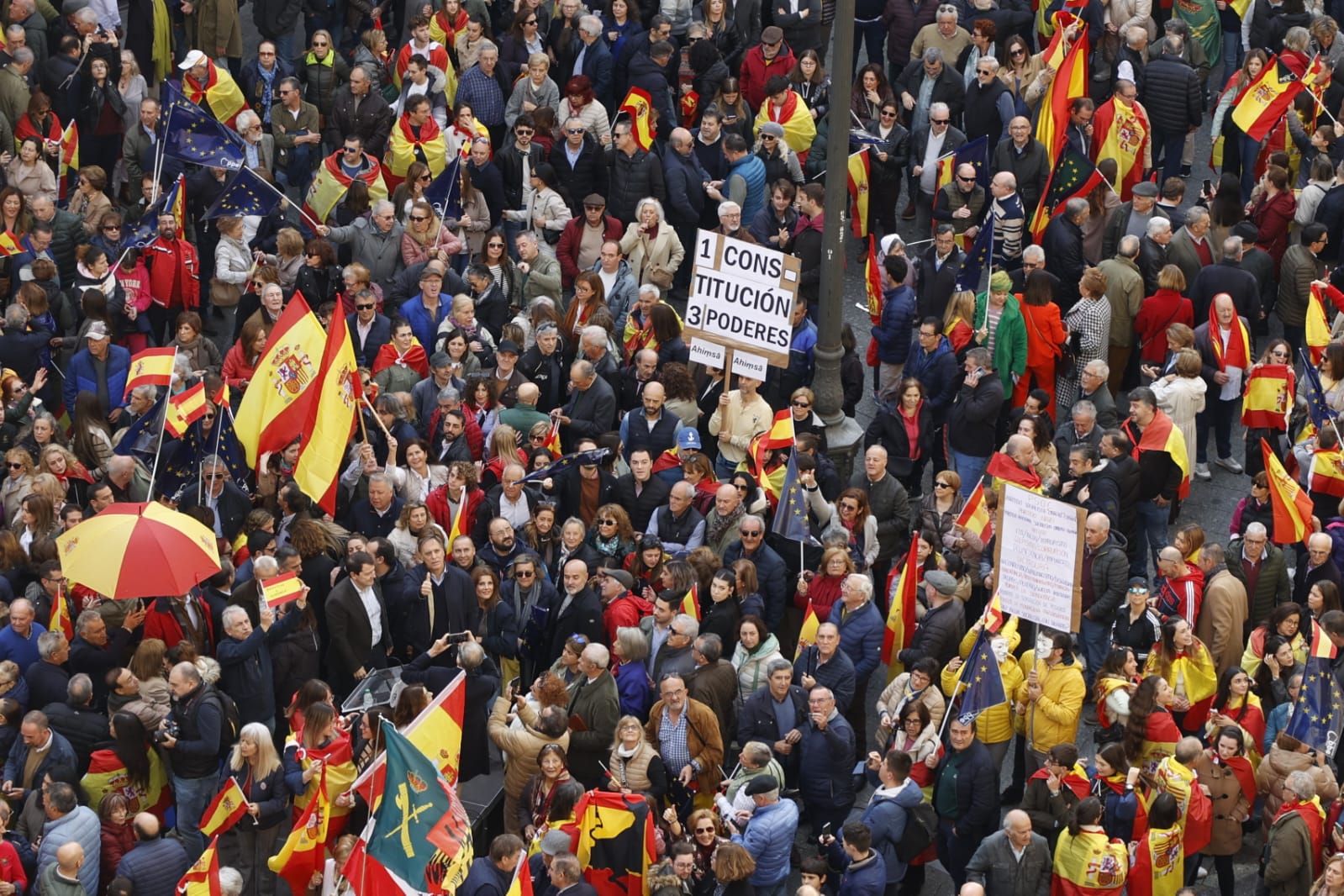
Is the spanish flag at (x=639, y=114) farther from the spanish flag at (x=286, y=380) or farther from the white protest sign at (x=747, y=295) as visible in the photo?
the spanish flag at (x=286, y=380)

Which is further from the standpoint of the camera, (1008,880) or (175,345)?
(175,345)

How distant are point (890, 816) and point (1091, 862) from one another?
48.4 inches

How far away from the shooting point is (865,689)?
1778 centimetres

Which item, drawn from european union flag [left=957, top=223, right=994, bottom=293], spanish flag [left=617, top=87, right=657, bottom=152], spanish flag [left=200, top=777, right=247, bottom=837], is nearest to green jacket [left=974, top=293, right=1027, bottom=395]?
european union flag [left=957, top=223, right=994, bottom=293]

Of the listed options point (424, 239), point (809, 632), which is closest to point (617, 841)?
point (809, 632)

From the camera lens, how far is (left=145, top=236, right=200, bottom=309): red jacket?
21.0 meters

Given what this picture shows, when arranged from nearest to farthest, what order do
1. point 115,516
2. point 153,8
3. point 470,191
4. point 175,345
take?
point 115,516 → point 175,345 → point 470,191 → point 153,8

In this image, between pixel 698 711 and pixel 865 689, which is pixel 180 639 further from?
pixel 865 689

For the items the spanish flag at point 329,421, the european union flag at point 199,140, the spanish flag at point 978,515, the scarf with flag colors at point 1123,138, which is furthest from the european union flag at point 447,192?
the spanish flag at point 978,515

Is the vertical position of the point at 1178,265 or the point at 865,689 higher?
the point at 1178,265

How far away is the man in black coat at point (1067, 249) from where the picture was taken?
21.0m

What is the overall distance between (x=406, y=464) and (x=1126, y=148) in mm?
7381

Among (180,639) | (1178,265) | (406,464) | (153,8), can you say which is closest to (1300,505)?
(1178,265)

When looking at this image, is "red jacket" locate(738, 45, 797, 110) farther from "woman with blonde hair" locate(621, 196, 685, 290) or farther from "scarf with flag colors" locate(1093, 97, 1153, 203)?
"scarf with flag colors" locate(1093, 97, 1153, 203)
